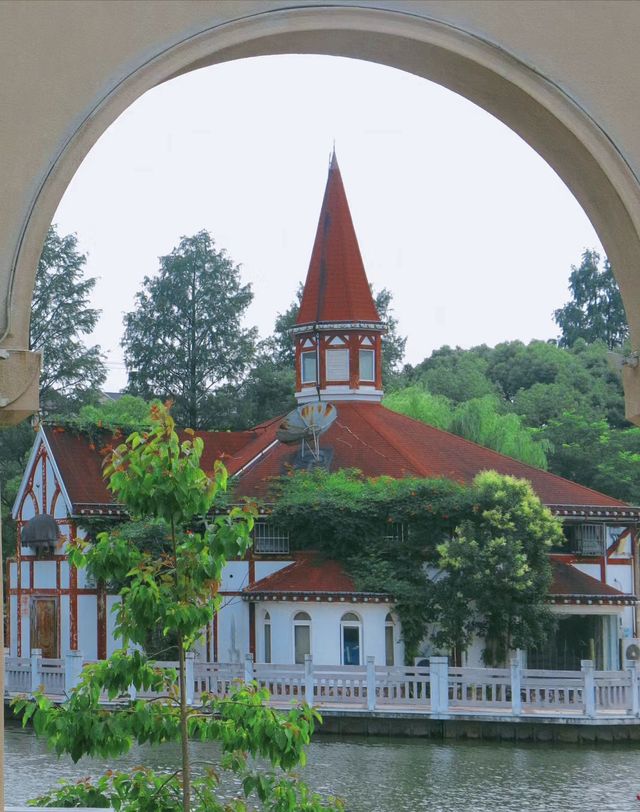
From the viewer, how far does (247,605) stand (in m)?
26.5

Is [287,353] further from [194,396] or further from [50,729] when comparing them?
[50,729]

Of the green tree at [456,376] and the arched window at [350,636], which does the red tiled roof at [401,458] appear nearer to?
the arched window at [350,636]

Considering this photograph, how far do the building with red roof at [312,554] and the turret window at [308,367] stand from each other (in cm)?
4

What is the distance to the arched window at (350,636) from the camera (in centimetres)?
2522

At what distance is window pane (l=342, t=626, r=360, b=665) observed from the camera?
82.7ft

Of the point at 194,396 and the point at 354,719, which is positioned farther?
the point at 194,396

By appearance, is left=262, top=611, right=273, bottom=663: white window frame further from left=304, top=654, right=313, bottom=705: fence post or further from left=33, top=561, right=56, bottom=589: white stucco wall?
left=33, top=561, right=56, bottom=589: white stucco wall

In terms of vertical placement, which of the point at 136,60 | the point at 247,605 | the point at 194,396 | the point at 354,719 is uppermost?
the point at 194,396

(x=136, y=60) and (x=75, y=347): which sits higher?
(x=75, y=347)

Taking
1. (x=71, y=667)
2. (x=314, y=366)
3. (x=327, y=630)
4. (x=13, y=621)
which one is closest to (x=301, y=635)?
(x=327, y=630)

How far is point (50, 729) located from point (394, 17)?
329 centimetres

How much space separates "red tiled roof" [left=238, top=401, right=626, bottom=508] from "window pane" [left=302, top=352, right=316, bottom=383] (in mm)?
1052

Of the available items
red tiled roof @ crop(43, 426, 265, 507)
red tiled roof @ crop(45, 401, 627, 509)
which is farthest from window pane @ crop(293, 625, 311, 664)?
red tiled roof @ crop(43, 426, 265, 507)

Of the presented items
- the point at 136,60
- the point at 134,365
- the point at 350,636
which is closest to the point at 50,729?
the point at 136,60
